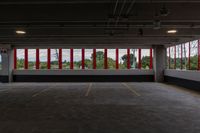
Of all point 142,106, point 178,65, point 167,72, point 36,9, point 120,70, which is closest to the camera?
point 36,9

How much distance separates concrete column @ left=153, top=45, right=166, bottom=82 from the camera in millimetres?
17234

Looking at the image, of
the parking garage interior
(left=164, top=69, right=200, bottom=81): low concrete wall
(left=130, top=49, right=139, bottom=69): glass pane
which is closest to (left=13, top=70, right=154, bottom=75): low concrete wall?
(left=130, top=49, right=139, bottom=69): glass pane

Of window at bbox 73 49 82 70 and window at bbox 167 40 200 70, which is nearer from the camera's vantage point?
window at bbox 167 40 200 70

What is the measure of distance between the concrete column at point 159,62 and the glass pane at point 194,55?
3683mm

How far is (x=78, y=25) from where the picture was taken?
8.45 m

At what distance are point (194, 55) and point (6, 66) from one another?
14226 millimetres

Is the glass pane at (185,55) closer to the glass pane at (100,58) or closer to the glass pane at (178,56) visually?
the glass pane at (178,56)

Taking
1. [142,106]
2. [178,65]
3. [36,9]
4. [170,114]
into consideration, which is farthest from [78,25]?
[178,65]

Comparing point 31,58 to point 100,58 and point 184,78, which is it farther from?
point 184,78

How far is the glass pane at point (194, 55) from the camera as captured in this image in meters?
13.1

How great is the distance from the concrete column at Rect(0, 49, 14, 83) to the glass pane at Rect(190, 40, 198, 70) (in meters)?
13.7

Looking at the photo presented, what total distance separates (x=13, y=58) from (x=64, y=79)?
466 cm

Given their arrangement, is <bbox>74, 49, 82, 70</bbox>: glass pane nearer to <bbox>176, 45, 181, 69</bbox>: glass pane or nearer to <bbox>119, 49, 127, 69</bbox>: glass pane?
<bbox>119, 49, 127, 69</bbox>: glass pane

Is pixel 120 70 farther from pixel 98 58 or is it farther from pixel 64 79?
pixel 64 79
